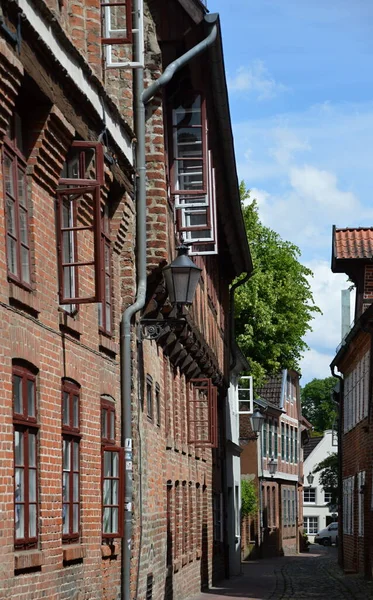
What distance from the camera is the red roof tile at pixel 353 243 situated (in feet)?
117

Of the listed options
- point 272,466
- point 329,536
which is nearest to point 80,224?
point 272,466

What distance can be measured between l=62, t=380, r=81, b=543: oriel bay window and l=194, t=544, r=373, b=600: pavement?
12.3 m

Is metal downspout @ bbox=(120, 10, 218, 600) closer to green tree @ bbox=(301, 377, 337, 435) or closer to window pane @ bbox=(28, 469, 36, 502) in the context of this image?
window pane @ bbox=(28, 469, 36, 502)

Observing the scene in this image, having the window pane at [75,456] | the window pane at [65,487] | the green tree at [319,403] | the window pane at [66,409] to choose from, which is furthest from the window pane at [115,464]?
the green tree at [319,403]

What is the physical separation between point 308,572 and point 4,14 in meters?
31.3

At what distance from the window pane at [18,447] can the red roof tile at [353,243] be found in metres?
25.3

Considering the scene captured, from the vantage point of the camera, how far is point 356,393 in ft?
117

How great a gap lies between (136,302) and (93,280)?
72.1 inches

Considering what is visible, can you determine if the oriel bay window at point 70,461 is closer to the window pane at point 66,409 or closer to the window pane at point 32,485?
the window pane at point 66,409

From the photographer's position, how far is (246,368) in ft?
138

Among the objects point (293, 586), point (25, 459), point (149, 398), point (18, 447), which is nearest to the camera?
point (18, 447)

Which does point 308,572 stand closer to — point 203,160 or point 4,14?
point 203,160

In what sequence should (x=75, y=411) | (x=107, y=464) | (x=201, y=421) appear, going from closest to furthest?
(x=75, y=411), (x=107, y=464), (x=201, y=421)

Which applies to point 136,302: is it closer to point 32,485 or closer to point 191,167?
point 191,167
